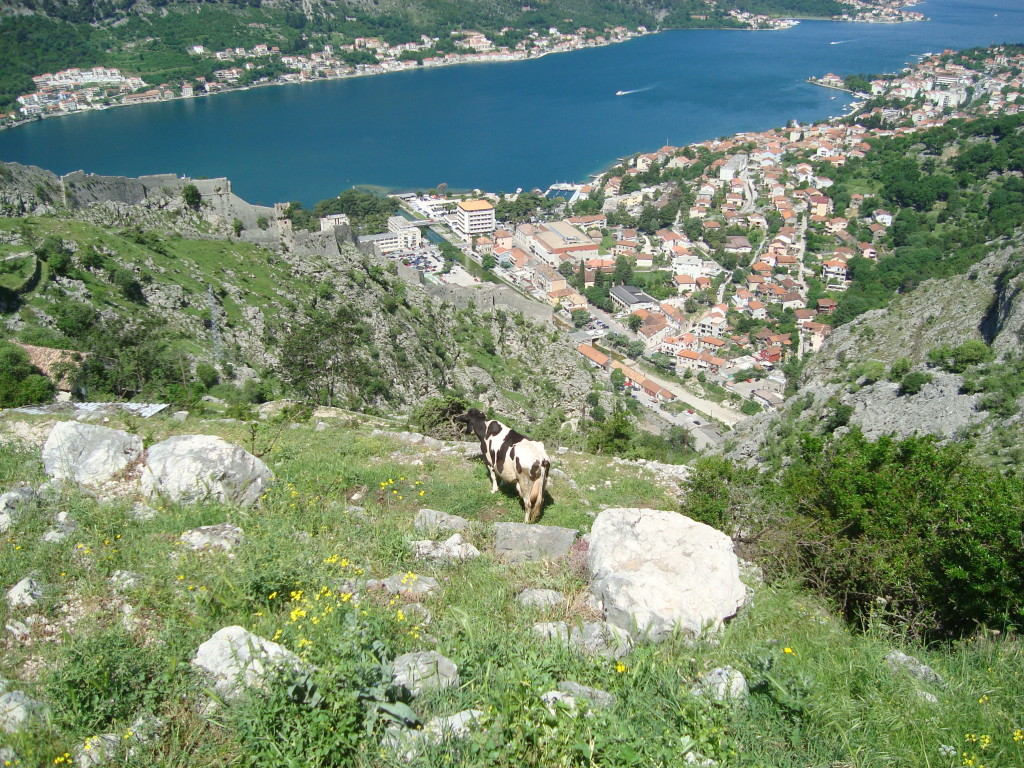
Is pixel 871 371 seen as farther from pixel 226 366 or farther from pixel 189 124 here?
pixel 189 124

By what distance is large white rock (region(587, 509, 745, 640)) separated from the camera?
3.77m

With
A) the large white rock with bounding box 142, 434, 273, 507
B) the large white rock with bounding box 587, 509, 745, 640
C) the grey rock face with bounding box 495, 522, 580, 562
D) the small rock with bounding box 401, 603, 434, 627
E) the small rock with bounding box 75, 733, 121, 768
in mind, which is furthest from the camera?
the large white rock with bounding box 142, 434, 273, 507

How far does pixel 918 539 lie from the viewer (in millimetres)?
5016

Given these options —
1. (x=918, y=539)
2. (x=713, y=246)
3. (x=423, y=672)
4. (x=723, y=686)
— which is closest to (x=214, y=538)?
(x=423, y=672)

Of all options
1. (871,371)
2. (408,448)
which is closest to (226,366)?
(408,448)

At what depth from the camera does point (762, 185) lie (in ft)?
195

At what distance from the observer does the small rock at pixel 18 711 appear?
2576 mm

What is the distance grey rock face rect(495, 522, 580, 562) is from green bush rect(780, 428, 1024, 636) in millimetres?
1966

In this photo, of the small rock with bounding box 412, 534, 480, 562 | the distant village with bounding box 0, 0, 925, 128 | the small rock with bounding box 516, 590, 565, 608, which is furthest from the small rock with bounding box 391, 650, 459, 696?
the distant village with bounding box 0, 0, 925, 128

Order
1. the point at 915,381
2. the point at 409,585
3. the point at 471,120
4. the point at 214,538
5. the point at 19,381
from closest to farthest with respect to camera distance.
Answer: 1. the point at 409,585
2. the point at 214,538
3. the point at 19,381
4. the point at 915,381
5. the point at 471,120

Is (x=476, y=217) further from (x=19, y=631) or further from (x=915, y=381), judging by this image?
(x=19, y=631)

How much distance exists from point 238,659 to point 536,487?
3081mm

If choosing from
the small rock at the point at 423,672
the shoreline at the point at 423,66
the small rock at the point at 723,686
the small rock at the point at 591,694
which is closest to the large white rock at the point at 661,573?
the small rock at the point at 723,686

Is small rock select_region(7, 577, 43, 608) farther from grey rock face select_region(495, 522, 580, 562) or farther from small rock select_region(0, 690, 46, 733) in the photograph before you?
grey rock face select_region(495, 522, 580, 562)
